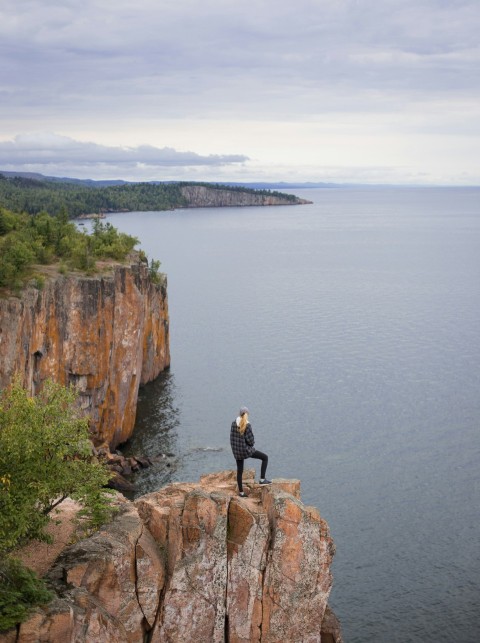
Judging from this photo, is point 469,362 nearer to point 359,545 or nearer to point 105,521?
point 359,545

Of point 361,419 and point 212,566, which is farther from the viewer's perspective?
point 361,419

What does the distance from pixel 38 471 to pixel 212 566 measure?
285 inches

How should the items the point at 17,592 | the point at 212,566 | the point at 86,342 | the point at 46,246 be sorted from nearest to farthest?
the point at 17,592 < the point at 212,566 < the point at 86,342 < the point at 46,246

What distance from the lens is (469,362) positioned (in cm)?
8462

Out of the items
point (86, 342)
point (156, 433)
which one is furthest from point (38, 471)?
point (156, 433)

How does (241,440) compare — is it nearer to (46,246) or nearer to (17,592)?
(17,592)

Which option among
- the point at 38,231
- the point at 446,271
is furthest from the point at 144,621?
the point at 446,271

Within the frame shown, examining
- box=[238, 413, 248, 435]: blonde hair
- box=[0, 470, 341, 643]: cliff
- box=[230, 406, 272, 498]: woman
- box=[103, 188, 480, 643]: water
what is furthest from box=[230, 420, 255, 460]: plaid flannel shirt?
box=[103, 188, 480, 643]: water

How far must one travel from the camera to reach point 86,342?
59844 mm

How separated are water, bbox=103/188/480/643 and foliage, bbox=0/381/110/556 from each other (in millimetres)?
17699

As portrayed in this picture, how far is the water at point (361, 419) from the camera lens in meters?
43.5

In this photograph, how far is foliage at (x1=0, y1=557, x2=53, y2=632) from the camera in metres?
23.5

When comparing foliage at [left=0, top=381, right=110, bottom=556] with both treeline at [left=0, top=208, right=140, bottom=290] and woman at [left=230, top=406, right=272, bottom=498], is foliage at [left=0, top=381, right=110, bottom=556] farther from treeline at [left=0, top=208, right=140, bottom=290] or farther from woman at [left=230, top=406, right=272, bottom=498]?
treeline at [left=0, top=208, right=140, bottom=290]

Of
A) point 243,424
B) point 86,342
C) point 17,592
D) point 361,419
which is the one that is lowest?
point 361,419
